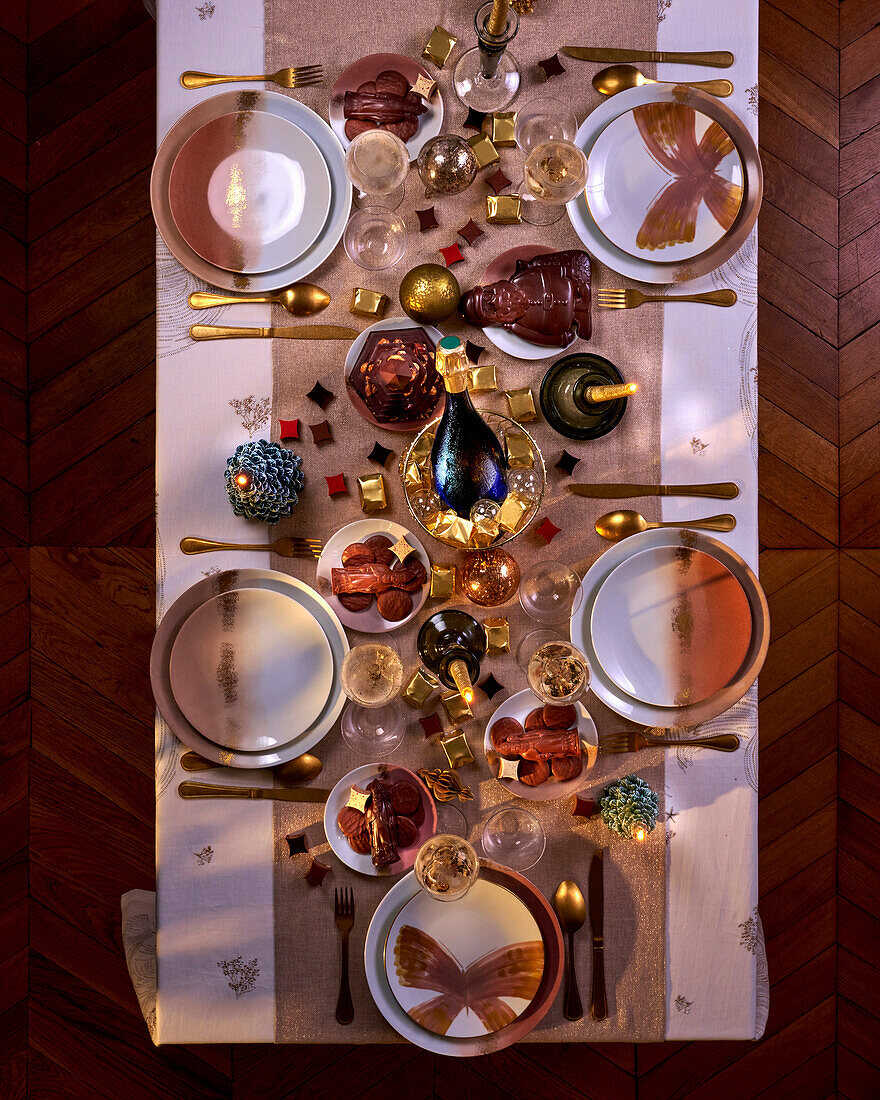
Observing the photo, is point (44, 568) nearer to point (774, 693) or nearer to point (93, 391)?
point (93, 391)

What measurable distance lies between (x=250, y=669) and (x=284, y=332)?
51 cm

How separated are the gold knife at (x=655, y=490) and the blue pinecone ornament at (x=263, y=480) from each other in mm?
416

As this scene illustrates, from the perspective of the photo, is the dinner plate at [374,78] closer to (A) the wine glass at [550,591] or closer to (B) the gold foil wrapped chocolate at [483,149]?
(B) the gold foil wrapped chocolate at [483,149]

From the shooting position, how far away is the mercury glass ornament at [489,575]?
1079 mm

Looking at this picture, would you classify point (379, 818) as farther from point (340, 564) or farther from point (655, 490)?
point (655, 490)

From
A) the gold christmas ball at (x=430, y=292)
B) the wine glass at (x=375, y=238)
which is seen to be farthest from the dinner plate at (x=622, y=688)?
the wine glass at (x=375, y=238)

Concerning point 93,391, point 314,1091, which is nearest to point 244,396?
point 93,391

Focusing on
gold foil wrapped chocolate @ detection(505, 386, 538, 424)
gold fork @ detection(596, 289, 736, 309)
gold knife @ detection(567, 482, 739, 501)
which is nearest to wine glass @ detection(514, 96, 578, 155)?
gold fork @ detection(596, 289, 736, 309)

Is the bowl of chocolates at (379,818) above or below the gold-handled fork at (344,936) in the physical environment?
above

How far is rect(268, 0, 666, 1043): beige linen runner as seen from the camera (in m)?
1.09

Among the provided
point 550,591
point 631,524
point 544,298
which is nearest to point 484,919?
point 550,591

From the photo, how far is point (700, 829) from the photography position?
1108 millimetres

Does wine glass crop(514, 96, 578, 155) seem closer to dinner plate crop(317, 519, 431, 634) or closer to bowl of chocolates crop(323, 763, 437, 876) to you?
dinner plate crop(317, 519, 431, 634)

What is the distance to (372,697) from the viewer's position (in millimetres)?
1018
